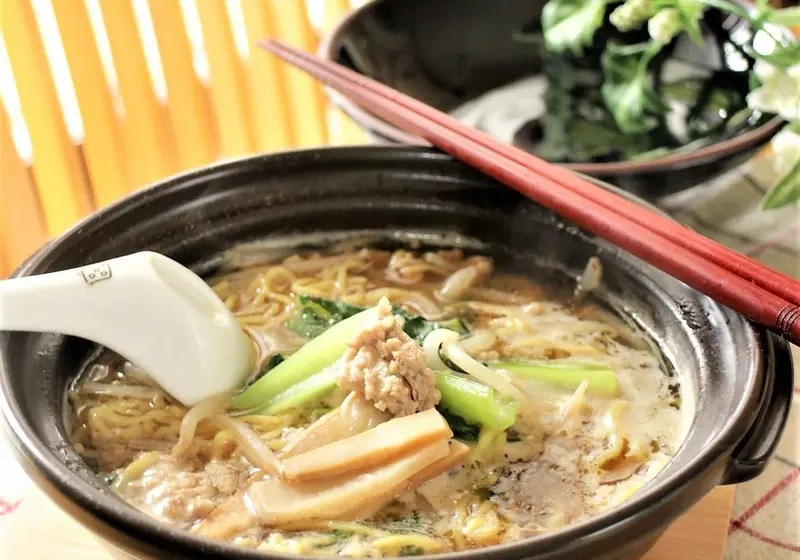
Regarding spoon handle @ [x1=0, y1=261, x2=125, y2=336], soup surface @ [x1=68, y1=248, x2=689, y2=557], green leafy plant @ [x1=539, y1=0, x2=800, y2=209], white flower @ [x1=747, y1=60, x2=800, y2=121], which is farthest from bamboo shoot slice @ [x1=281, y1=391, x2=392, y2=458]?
white flower @ [x1=747, y1=60, x2=800, y2=121]

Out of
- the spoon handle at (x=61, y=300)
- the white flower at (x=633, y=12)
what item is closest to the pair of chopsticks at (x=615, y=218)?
the white flower at (x=633, y=12)

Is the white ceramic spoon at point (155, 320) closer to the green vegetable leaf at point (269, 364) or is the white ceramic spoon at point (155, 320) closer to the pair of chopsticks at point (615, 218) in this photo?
the green vegetable leaf at point (269, 364)

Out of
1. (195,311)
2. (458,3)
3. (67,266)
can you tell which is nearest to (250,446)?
(195,311)

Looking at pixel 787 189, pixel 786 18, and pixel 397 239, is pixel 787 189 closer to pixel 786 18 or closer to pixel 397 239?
pixel 786 18

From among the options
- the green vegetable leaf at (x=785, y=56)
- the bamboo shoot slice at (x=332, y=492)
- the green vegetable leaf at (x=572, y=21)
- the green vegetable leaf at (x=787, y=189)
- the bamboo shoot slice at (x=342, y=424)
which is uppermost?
the green vegetable leaf at (x=572, y=21)

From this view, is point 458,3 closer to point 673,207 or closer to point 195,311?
point 673,207

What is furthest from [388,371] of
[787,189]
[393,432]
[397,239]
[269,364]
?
[787,189]
